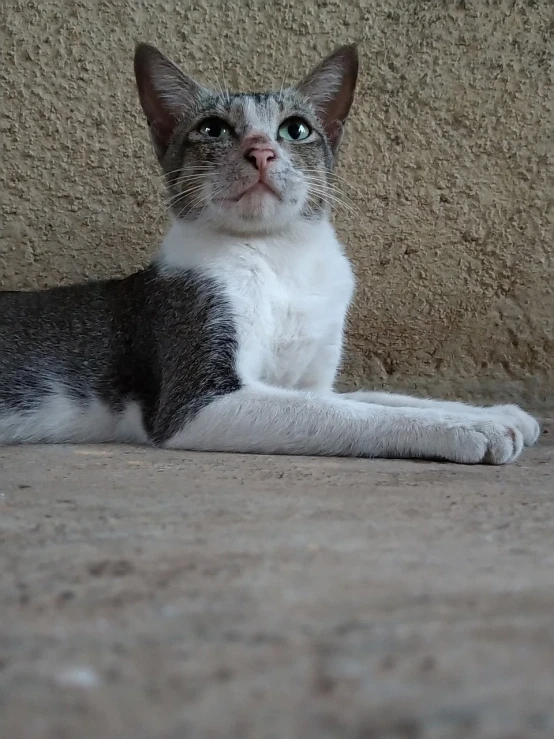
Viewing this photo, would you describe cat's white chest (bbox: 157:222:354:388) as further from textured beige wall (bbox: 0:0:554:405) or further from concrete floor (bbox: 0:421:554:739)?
concrete floor (bbox: 0:421:554:739)

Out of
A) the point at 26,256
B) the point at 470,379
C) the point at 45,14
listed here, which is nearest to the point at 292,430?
the point at 470,379

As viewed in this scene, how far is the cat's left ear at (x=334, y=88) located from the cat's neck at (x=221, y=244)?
1.21 feet

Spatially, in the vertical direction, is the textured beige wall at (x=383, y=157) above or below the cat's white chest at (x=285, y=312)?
above

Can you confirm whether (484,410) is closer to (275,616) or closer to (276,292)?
(276,292)

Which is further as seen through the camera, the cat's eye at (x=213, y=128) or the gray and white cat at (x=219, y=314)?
the cat's eye at (x=213, y=128)

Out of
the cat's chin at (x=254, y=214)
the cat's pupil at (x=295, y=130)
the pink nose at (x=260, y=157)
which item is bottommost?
the cat's chin at (x=254, y=214)

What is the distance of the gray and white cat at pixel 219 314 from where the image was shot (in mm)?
1339

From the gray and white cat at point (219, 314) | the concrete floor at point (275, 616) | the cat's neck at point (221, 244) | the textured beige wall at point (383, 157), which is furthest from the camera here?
the textured beige wall at point (383, 157)

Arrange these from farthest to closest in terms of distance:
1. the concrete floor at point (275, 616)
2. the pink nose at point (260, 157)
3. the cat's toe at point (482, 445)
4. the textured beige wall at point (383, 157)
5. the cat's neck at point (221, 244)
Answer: the textured beige wall at point (383, 157)
the cat's neck at point (221, 244)
the pink nose at point (260, 157)
the cat's toe at point (482, 445)
the concrete floor at point (275, 616)

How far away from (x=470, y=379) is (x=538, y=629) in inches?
69.8

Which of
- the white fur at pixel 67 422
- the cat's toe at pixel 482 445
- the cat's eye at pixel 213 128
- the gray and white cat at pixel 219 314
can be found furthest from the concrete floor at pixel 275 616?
the cat's eye at pixel 213 128

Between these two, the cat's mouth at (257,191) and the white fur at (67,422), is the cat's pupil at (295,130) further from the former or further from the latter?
the white fur at (67,422)

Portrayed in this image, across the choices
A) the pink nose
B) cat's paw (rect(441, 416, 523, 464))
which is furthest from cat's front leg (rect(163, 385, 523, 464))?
the pink nose

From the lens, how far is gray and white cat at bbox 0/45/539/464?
52.7 inches
